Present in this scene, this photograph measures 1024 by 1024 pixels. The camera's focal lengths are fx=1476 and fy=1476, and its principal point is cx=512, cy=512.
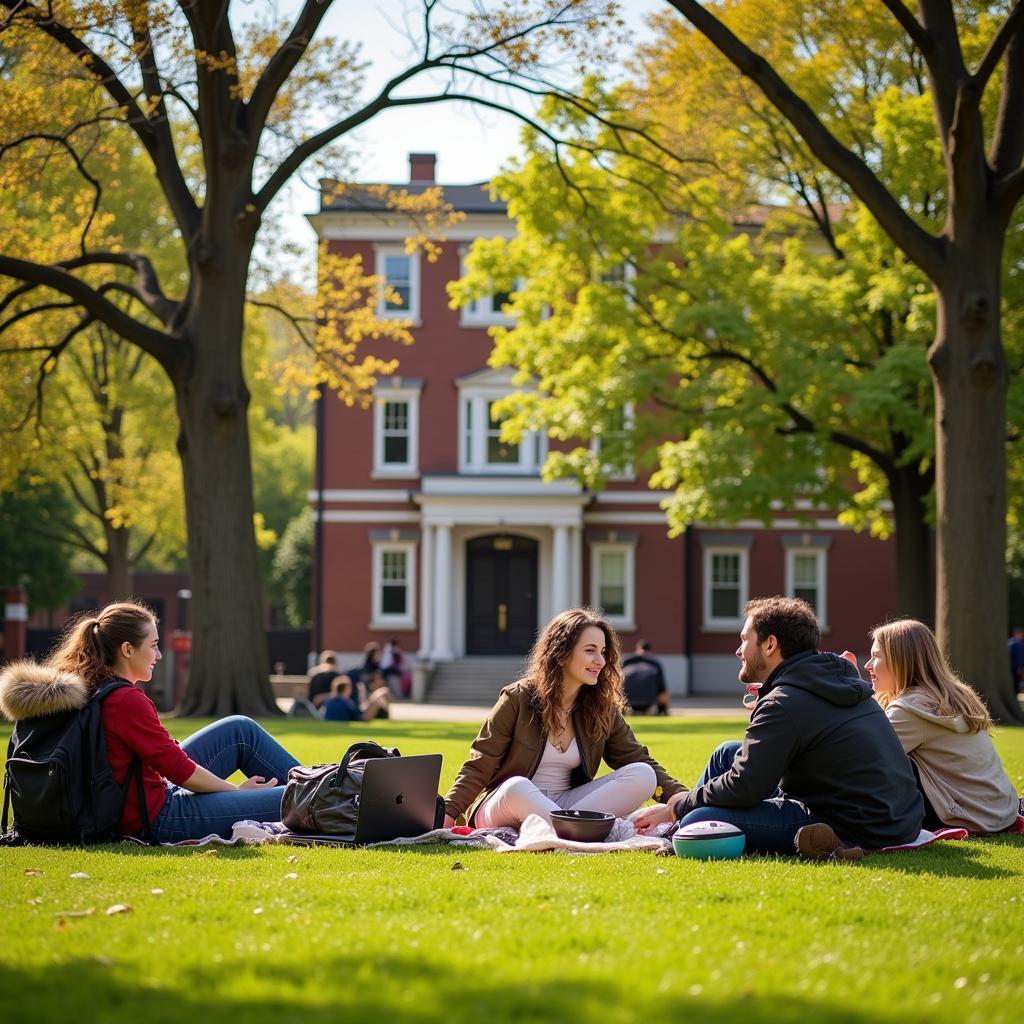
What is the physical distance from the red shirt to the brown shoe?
3126 millimetres

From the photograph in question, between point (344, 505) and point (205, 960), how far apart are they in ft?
113

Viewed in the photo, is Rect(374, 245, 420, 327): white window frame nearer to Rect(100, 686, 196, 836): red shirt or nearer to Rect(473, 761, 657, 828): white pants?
Rect(473, 761, 657, 828): white pants

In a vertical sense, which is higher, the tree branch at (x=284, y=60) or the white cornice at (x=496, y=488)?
the tree branch at (x=284, y=60)

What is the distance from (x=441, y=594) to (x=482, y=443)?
14.0 feet

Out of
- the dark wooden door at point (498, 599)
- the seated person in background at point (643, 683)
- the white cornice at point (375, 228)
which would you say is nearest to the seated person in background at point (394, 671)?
the dark wooden door at point (498, 599)

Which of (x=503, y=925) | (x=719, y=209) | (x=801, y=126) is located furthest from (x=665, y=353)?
(x=503, y=925)

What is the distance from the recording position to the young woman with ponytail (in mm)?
7352

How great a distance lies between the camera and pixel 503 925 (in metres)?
5.18

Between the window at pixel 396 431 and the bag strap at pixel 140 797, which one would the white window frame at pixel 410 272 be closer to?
the window at pixel 396 431

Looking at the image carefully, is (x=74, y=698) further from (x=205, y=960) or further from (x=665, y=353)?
(x=665, y=353)

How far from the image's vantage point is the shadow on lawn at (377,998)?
3.89 metres

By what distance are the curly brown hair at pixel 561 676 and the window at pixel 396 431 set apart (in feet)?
100

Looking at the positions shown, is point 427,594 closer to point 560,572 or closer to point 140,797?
point 560,572

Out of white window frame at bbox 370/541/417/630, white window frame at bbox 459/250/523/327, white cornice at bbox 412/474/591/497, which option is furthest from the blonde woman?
white window frame at bbox 459/250/523/327
